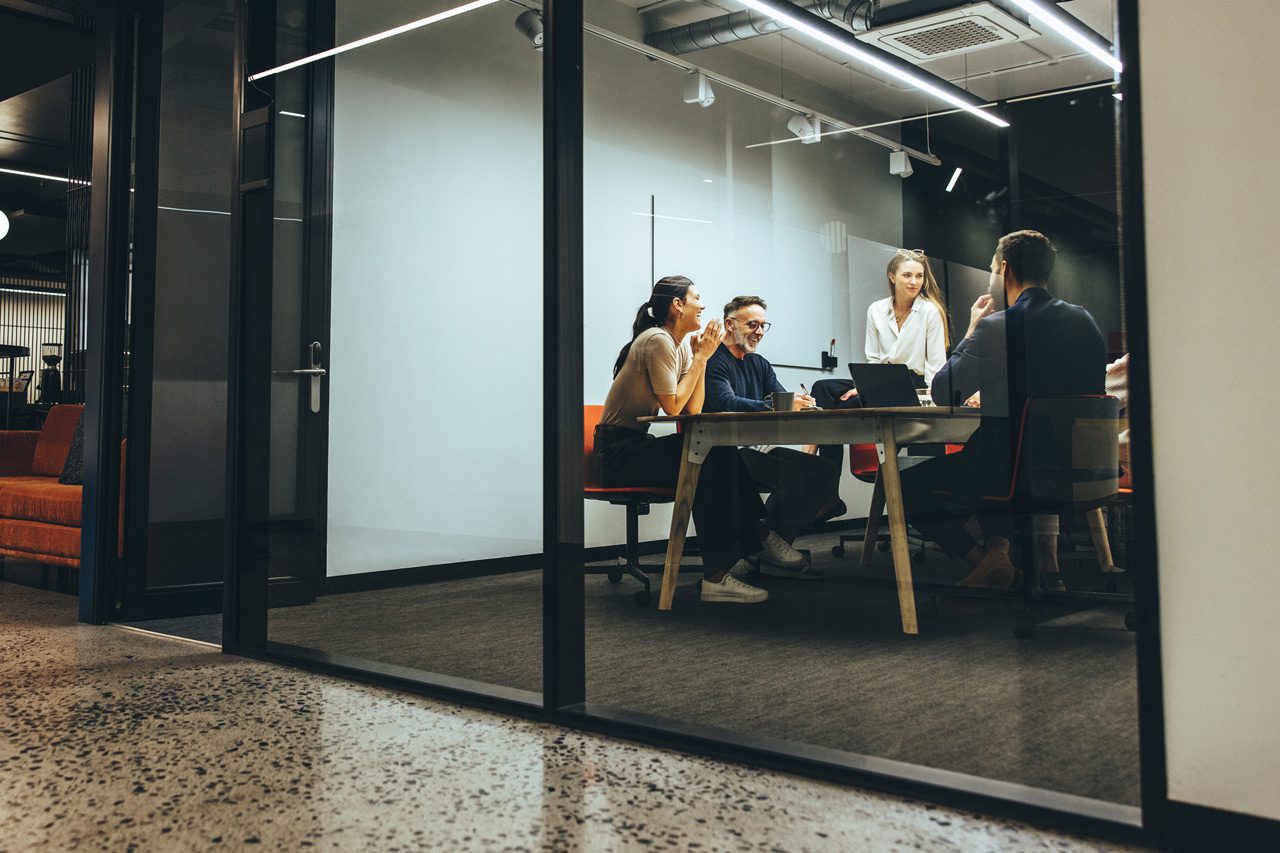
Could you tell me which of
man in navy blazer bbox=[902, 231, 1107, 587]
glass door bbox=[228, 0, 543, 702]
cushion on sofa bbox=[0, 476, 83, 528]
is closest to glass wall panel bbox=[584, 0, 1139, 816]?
man in navy blazer bbox=[902, 231, 1107, 587]

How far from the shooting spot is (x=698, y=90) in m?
2.99

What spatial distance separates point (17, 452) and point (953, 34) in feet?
20.8

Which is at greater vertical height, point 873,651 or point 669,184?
point 669,184

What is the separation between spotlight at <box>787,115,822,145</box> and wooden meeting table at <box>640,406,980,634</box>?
0.73 metres

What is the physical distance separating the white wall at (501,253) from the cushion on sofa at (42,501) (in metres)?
2.13

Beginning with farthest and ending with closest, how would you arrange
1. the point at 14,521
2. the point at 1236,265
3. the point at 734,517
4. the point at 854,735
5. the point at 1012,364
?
the point at 14,521, the point at 734,517, the point at 854,735, the point at 1012,364, the point at 1236,265

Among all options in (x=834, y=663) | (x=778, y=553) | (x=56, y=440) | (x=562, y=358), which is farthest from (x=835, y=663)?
(x=56, y=440)

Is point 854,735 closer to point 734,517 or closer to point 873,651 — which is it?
point 873,651

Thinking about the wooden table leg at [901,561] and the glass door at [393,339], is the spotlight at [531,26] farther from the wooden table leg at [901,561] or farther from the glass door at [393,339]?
the wooden table leg at [901,561]

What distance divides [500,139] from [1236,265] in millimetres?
1869

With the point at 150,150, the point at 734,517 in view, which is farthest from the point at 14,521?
the point at 734,517

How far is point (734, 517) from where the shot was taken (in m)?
2.71

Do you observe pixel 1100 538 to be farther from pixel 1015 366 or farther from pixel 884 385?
pixel 884 385

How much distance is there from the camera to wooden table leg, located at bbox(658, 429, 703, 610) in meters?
2.74
